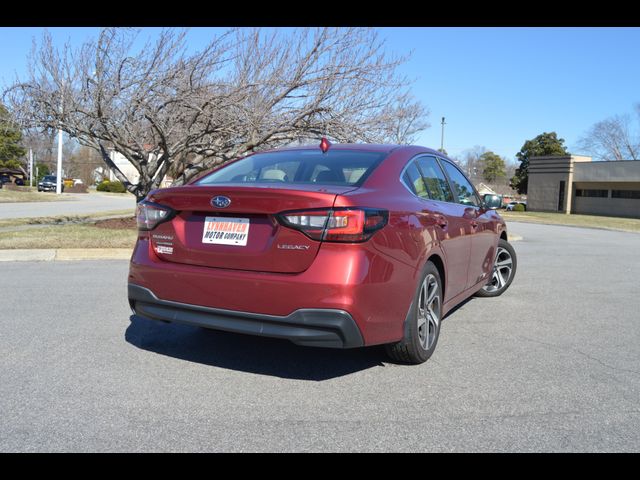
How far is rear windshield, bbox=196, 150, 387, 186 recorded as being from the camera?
4.16m

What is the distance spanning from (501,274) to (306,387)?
428cm

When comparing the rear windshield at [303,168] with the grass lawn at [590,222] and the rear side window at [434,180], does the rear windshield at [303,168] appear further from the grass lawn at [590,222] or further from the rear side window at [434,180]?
the grass lawn at [590,222]

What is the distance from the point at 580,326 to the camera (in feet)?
18.6

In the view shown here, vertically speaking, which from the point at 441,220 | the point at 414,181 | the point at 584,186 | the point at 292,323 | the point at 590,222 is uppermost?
the point at 584,186

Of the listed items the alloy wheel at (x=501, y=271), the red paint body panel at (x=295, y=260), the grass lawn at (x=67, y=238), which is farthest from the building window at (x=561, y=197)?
the red paint body panel at (x=295, y=260)

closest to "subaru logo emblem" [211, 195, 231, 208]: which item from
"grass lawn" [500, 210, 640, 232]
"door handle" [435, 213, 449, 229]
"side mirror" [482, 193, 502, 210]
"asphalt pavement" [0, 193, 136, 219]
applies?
"door handle" [435, 213, 449, 229]

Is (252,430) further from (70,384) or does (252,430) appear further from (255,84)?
(255,84)

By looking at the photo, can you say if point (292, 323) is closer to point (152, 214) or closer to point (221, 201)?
point (221, 201)

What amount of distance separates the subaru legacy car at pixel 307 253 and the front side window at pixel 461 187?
0.94 m

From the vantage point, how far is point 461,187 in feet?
18.9

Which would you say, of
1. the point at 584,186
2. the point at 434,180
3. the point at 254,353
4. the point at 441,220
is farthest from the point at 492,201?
the point at 584,186

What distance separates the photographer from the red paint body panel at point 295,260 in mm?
3488
